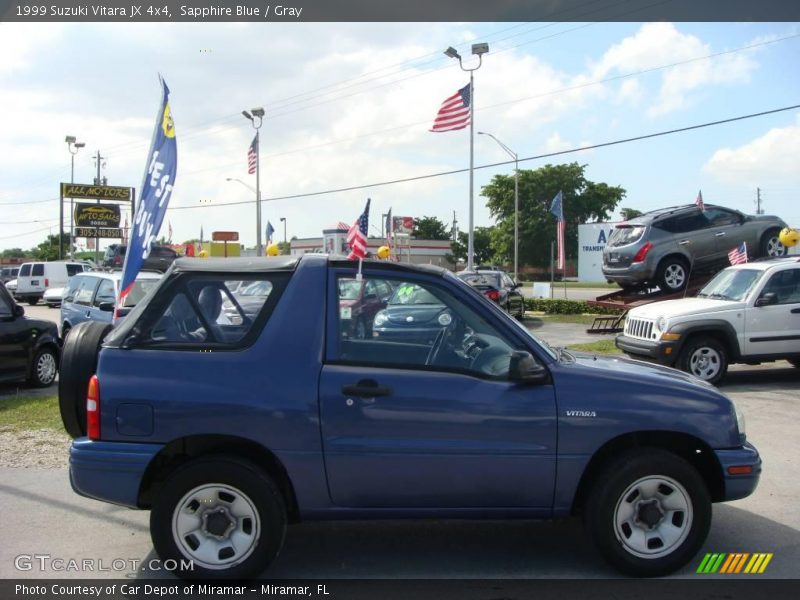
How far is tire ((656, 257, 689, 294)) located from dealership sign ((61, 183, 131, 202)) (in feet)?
154

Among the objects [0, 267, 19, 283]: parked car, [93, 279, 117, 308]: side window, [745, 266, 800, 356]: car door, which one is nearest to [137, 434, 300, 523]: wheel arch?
[745, 266, 800, 356]: car door

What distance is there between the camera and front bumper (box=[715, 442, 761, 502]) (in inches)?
167

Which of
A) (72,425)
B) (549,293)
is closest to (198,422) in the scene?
(72,425)

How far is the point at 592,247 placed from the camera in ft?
159

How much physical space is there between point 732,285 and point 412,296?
27.9ft

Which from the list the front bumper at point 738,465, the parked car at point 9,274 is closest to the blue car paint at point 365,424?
the front bumper at point 738,465

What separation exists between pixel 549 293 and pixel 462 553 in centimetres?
2965

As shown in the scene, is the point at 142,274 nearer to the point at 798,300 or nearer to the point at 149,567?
the point at 149,567

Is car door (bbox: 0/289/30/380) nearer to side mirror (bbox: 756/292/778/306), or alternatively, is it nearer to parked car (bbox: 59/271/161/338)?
parked car (bbox: 59/271/161/338)

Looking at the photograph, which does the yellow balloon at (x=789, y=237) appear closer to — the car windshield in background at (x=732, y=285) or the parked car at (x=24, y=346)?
the car windshield in background at (x=732, y=285)

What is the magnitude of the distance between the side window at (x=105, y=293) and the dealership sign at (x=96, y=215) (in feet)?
139

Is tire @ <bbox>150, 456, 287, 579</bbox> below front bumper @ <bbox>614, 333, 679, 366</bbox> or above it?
below

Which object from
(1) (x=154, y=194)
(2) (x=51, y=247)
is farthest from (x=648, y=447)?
(2) (x=51, y=247)

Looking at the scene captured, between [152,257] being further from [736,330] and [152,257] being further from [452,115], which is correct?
[736,330]
